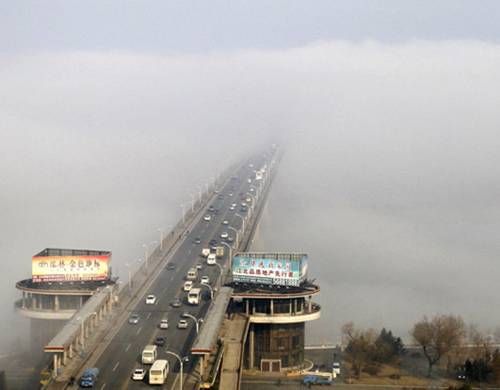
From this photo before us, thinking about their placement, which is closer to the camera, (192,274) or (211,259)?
(192,274)

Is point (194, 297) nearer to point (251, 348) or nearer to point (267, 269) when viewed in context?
point (267, 269)

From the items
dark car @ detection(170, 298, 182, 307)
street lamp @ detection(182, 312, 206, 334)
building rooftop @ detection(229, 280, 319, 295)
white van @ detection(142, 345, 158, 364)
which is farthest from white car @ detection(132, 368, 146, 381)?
A: building rooftop @ detection(229, 280, 319, 295)

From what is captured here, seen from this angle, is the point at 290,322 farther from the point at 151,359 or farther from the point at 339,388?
the point at 151,359

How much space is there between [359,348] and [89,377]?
39.4 metres

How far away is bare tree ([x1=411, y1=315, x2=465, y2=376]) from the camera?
91500 mm

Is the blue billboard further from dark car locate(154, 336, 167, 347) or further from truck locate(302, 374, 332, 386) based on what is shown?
dark car locate(154, 336, 167, 347)

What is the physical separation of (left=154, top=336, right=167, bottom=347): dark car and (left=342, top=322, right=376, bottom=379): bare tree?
24427 mm

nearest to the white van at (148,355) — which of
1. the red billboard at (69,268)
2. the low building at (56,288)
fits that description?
the low building at (56,288)

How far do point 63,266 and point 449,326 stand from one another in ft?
132

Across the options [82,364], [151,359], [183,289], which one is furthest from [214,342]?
[183,289]

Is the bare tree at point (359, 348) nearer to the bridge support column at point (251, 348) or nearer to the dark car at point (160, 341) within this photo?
the bridge support column at point (251, 348)

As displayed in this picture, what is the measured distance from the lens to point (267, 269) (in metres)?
88.8

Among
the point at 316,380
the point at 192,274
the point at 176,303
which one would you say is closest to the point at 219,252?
the point at 192,274

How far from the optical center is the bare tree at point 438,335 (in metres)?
91.5
